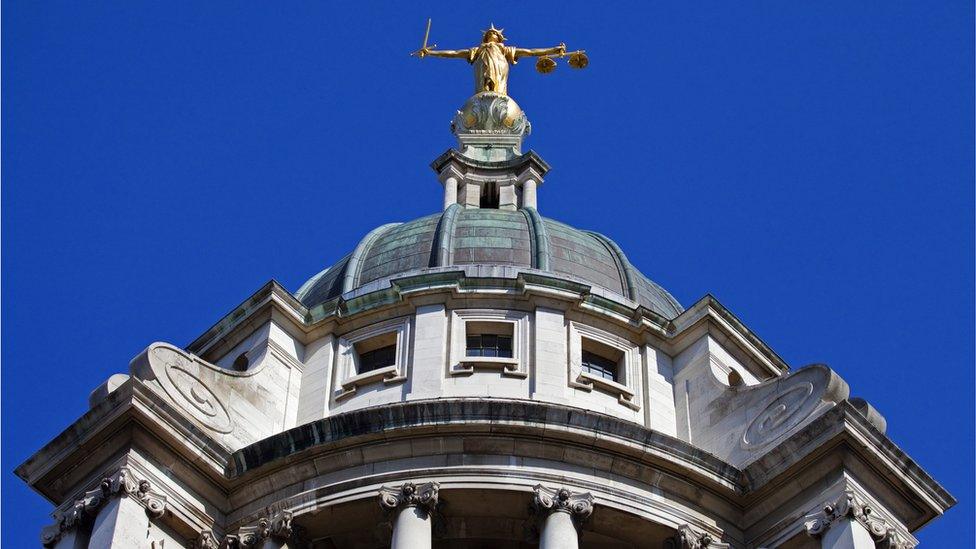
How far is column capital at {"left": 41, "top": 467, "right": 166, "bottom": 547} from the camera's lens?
42406mm

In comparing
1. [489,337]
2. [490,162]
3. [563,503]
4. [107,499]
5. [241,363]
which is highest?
[490,162]

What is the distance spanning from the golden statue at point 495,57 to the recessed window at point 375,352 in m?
16.3

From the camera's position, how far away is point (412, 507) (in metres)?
43.2

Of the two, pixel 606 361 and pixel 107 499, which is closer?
pixel 107 499

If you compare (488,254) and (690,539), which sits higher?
(488,254)

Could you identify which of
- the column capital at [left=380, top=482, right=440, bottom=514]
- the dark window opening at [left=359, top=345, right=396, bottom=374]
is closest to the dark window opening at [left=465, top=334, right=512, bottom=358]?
the dark window opening at [left=359, top=345, right=396, bottom=374]

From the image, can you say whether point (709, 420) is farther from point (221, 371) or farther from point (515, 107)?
point (515, 107)

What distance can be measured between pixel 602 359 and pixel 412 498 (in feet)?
25.4

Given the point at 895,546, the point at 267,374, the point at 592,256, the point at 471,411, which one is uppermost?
the point at 592,256

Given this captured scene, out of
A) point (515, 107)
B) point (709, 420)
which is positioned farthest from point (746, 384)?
point (515, 107)

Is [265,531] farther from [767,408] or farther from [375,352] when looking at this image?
[767,408]

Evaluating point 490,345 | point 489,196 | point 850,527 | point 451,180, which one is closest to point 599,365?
point 490,345

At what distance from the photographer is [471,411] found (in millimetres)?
44156

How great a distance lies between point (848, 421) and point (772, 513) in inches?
103
